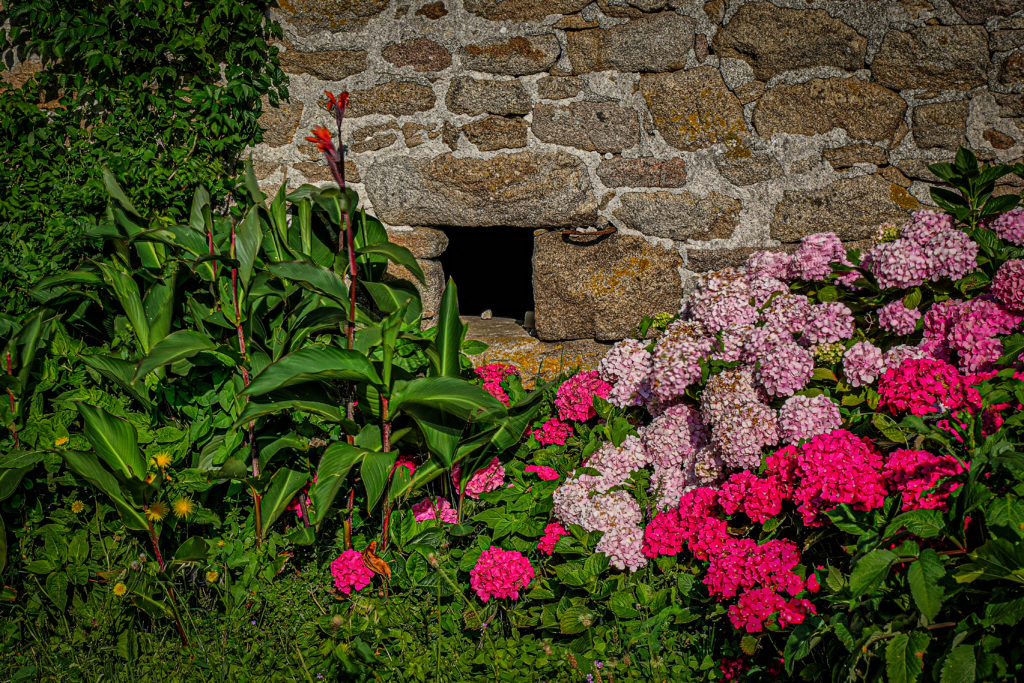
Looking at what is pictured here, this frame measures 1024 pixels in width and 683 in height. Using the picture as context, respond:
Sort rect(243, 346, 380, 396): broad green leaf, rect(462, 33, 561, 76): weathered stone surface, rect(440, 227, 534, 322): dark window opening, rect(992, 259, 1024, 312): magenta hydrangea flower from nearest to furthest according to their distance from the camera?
rect(243, 346, 380, 396): broad green leaf → rect(992, 259, 1024, 312): magenta hydrangea flower → rect(462, 33, 561, 76): weathered stone surface → rect(440, 227, 534, 322): dark window opening

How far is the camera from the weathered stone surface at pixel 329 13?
316cm

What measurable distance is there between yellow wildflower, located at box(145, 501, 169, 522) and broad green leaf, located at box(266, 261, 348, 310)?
0.82 meters

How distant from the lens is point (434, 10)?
3109mm

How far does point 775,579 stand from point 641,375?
1.01 m

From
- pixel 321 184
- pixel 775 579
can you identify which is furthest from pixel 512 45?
pixel 775 579

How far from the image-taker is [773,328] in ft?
7.63

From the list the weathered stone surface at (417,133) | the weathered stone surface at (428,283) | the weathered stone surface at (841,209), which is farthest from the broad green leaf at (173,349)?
the weathered stone surface at (841,209)

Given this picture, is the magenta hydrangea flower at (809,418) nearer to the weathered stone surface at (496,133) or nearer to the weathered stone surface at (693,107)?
the weathered stone surface at (693,107)

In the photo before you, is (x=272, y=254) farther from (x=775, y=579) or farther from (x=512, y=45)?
(x=775, y=579)

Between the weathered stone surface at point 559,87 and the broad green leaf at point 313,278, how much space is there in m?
1.41

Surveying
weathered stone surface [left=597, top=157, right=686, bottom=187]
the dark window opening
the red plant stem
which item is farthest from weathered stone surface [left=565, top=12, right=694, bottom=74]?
the red plant stem

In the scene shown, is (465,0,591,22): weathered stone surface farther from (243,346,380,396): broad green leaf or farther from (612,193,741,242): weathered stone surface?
(243,346,380,396): broad green leaf

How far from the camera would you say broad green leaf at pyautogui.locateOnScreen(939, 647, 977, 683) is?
1434 millimetres

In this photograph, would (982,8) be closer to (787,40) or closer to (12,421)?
(787,40)
